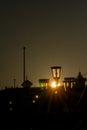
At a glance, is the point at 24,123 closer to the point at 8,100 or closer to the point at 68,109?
the point at 68,109

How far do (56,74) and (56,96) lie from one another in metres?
1.15

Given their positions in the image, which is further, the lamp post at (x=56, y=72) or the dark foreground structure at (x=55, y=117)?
the lamp post at (x=56, y=72)

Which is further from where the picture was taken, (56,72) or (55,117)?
(56,72)

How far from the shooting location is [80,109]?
78.8ft

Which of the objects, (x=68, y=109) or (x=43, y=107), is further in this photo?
(x=43, y=107)

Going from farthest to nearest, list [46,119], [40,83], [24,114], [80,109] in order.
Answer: [40,83] < [24,114] < [80,109] < [46,119]

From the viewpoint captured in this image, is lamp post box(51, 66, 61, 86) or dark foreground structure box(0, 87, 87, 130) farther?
lamp post box(51, 66, 61, 86)

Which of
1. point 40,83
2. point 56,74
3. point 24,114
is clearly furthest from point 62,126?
point 40,83

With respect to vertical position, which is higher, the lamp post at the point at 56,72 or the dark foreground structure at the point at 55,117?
the lamp post at the point at 56,72

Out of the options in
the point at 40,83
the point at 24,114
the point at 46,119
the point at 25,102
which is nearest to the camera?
the point at 46,119

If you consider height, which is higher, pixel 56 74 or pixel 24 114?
pixel 56 74

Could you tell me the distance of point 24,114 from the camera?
86.1 feet

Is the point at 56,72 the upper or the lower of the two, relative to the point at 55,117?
upper

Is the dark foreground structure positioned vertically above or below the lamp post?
below
